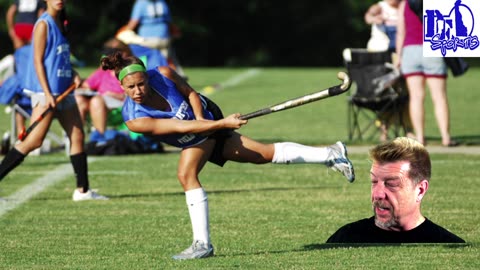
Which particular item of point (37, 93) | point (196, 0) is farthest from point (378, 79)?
point (196, 0)

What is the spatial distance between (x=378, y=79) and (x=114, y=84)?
3.33 m

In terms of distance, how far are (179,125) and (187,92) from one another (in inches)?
16.2

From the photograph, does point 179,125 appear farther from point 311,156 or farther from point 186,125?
point 311,156

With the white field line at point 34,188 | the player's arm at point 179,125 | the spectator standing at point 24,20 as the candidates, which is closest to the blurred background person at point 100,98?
the white field line at point 34,188

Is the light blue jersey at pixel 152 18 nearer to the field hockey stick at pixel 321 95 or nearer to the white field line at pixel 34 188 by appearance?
the white field line at pixel 34 188

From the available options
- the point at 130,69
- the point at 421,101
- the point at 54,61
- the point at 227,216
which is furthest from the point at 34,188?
the point at 421,101

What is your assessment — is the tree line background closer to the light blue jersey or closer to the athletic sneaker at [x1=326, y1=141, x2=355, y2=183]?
the light blue jersey

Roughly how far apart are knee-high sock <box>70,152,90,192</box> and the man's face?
4.14 metres

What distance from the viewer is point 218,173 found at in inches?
524

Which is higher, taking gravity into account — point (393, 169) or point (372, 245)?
point (393, 169)

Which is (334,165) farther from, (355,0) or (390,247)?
(355,0)

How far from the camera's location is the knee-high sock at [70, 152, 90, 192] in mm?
11180

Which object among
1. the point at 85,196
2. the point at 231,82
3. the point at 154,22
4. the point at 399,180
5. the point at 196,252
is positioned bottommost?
the point at 231,82

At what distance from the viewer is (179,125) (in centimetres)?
803
